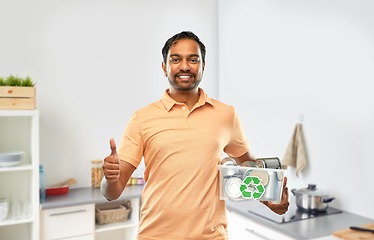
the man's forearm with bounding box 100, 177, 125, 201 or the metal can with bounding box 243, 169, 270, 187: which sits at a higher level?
the metal can with bounding box 243, 169, 270, 187

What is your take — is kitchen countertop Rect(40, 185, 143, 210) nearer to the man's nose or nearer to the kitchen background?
the kitchen background

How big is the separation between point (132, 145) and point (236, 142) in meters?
0.42

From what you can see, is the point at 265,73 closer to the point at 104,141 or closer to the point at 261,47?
the point at 261,47

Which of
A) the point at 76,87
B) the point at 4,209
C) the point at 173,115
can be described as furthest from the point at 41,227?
the point at 173,115

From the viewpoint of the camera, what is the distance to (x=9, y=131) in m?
2.81

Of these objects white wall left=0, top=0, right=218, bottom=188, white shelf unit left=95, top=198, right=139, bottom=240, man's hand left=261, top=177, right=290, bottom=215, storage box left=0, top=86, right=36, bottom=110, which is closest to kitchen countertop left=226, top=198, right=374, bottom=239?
man's hand left=261, top=177, right=290, bottom=215

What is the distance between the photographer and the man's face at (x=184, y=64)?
1.28 meters

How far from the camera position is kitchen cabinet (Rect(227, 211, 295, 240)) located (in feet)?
6.93

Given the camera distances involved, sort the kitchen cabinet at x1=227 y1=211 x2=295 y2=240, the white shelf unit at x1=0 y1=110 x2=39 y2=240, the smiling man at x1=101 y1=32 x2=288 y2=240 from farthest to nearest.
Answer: the white shelf unit at x1=0 y1=110 x2=39 y2=240 → the kitchen cabinet at x1=227 y1=211 x2=295 y2=240 → the smiling man at x1=101 y1=32 x2=288 y2=240

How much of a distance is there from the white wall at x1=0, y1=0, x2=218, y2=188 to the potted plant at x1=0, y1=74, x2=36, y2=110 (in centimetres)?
38

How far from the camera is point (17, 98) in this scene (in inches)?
98.6

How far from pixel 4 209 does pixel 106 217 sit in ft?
2.45

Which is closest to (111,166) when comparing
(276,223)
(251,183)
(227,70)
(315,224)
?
(251,183)

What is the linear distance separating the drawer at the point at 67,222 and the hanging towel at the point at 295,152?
58.7 inches
